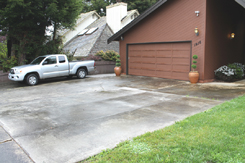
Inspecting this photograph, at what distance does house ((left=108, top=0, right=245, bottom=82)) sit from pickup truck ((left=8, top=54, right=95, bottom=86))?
396 centimetres

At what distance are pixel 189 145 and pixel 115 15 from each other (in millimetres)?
25103

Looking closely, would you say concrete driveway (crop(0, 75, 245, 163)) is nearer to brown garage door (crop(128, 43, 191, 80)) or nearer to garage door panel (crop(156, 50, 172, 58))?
brown garage door (crop(128, 43, 191, 80))

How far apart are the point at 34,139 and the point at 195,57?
384 inches

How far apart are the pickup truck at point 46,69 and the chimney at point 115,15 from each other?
A: 13.4 metres

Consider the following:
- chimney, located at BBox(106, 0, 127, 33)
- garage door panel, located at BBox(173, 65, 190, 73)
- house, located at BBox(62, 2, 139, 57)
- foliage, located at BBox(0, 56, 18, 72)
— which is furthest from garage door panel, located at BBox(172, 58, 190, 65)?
chimney, located at BBox(106, 0, 127, 33)

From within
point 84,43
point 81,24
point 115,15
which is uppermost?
point 115,15

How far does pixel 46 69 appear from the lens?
12984 mm

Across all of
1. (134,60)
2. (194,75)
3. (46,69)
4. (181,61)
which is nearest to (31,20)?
(46,69)

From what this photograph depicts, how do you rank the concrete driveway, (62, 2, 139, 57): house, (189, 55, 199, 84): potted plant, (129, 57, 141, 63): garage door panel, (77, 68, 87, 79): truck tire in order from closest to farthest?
the concrete driveway
(189, 55, 199, 84): potted plant
(77, 68, 87, 79): truck tire
(129, 57, 141, 63): garage door panel
(62, 2, 139, 57): house

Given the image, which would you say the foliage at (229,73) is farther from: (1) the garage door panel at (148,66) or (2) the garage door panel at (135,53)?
(2) the garage door panel at (135,53)

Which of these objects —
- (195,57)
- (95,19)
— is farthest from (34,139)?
(95,19)

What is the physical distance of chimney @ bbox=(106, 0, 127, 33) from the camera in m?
26.3

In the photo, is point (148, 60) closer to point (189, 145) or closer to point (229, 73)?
point (229, 73)

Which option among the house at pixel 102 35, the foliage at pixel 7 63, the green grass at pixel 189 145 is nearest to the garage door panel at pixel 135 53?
the foliage at pixel 7 63
